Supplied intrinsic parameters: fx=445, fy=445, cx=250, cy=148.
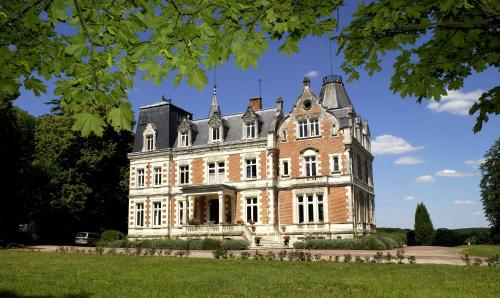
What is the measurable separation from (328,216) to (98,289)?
990 inches

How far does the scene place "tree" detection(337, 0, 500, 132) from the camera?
5.56m

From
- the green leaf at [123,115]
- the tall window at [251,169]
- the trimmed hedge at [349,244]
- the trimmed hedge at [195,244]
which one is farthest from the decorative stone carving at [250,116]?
the green leaf at [123,115]

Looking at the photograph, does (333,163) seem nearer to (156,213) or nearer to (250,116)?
(250,116)

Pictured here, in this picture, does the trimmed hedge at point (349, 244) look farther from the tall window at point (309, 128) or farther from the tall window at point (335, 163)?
the tall window at point (309, 128)

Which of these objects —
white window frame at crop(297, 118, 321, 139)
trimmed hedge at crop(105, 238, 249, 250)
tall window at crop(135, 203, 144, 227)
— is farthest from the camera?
tall window at crop(135, 203, 144, 227)

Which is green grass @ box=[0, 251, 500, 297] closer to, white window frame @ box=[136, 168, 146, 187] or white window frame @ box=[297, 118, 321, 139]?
white window frame @ box=[297, 118, 321, 139]

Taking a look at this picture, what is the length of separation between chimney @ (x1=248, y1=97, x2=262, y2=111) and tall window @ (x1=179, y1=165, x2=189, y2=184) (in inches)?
322

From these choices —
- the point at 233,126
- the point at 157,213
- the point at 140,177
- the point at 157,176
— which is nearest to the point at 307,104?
the point at 233,126

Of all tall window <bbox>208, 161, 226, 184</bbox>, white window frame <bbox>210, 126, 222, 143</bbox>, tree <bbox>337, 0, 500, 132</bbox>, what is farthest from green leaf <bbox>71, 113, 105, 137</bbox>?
white window frame <bbox>210, 126, 222, 143</bbox>

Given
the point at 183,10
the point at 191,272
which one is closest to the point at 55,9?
the point at 183,10

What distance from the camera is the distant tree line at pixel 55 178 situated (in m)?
36.8

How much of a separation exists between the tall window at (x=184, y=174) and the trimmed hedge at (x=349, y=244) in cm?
1312

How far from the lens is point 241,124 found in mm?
38938

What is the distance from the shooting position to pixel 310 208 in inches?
1367
